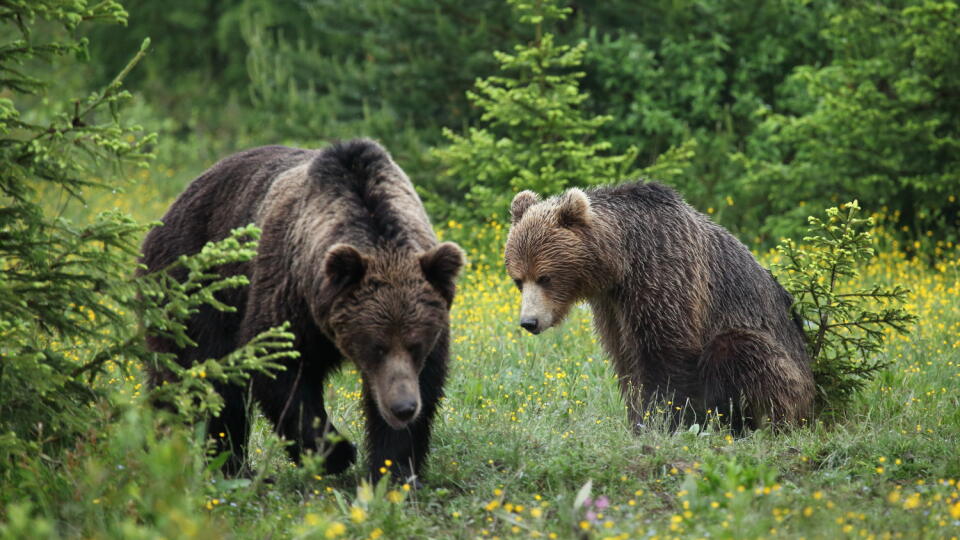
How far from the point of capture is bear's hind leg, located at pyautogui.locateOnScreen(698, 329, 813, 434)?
643 cm

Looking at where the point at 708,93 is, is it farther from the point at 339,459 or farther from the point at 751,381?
the point at 339,459

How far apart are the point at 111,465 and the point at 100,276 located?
81 centimetres

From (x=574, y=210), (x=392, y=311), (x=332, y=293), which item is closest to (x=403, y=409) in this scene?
(x=392, y=311)

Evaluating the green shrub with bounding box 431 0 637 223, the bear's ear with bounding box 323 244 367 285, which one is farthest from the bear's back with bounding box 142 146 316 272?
the green shrub with bounding box 431 0 637 223

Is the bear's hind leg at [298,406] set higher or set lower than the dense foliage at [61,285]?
lower

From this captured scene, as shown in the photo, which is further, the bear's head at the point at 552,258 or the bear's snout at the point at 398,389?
the bear's head at the point at 552,258

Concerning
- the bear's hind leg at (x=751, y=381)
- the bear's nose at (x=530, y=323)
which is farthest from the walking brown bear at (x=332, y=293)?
the bear's hind leg at (x=751, y=381)

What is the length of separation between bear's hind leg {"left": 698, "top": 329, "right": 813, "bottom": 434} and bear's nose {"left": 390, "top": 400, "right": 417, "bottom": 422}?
2401 millimetres

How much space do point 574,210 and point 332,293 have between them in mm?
2250

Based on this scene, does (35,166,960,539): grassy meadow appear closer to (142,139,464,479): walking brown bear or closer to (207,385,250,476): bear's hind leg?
(207,385,250,476): bear's hind leg

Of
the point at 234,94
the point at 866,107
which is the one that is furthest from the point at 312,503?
the point at 234,94

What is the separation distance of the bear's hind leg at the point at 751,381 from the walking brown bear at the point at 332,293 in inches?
82.1

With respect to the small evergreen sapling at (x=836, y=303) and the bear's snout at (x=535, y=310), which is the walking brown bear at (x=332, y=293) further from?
the small evergreen sapling at (x=836, y=303)

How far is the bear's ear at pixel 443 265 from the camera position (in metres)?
4.74
